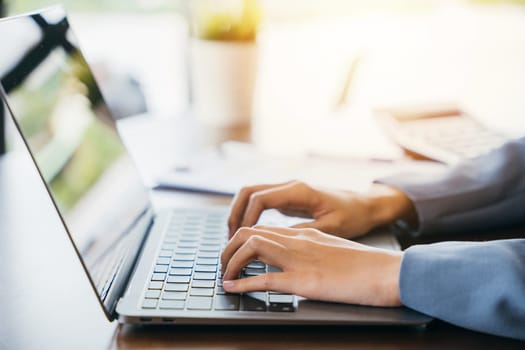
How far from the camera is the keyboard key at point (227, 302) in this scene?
0.60 meters

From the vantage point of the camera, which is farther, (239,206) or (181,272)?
(239,206)

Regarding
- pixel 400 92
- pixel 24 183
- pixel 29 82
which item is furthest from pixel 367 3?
pixel 29 82

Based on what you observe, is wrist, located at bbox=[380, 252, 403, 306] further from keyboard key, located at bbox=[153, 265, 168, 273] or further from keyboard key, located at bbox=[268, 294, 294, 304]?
keyboard key, located at bbox=[153, 265, 168, 273]

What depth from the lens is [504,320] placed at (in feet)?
1.90

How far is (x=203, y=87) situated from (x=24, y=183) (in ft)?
1.58

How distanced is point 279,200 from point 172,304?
0.25m

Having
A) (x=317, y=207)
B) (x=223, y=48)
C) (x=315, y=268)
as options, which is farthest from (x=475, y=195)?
(x=223, y=48)

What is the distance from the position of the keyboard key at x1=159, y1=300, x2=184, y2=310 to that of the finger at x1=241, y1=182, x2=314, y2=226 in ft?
0.65

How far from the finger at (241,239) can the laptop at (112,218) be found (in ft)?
0.08

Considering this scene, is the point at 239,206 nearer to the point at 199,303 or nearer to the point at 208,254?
the point at 208,254

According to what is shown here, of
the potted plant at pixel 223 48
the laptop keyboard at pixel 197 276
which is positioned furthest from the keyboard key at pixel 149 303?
the potted plant at pixel 223 48

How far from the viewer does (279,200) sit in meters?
0.80

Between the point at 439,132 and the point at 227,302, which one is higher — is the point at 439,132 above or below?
below

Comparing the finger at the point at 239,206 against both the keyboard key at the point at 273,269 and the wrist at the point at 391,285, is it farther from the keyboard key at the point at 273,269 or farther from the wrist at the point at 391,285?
the wrist at the point at 391,285
